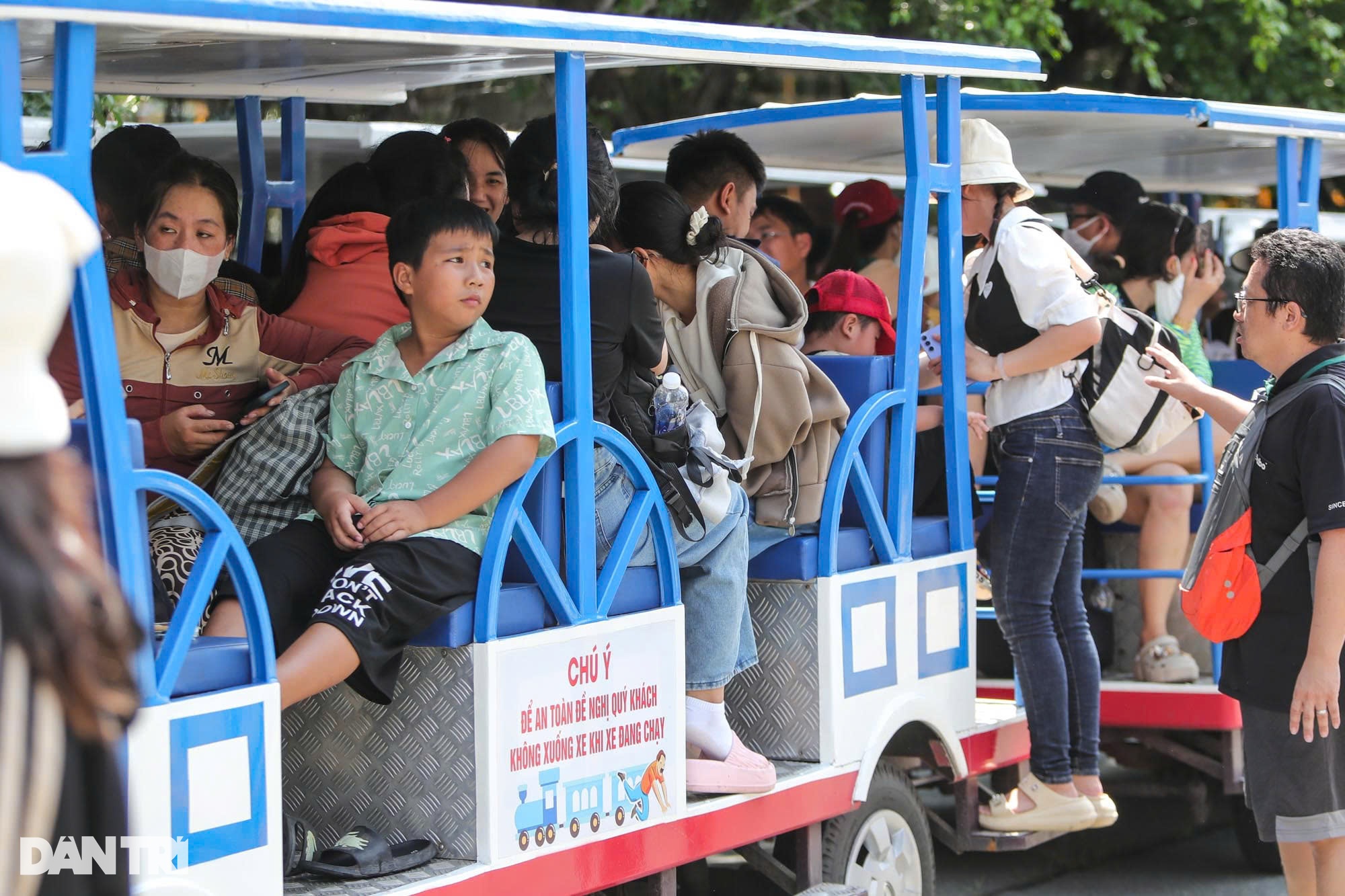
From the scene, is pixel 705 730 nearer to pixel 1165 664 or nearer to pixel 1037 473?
pixel 1037 473

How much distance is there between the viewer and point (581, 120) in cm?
347

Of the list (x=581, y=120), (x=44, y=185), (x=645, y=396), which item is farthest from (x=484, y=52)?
(x=44, y=185)

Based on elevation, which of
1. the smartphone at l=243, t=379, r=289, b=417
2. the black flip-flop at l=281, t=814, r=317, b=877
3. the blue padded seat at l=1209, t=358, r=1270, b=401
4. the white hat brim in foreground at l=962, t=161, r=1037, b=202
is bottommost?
the black flip-flop at l=281, t=814, r=317, b=877

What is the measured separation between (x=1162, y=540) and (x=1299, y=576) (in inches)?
82.1

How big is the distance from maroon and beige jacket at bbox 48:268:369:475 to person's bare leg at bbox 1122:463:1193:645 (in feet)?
10.1

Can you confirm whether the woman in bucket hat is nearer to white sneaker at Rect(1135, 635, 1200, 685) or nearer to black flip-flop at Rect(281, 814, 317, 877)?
white sneaker at Rect(1135, 635, 1200, 685)

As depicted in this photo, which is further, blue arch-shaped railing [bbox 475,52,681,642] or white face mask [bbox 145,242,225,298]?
white face mask [bbox 145,242,225,298]

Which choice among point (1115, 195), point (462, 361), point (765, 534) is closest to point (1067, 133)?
point (1115, 195)

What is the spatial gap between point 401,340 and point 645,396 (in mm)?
594

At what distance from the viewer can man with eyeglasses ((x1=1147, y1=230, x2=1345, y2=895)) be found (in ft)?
12.1

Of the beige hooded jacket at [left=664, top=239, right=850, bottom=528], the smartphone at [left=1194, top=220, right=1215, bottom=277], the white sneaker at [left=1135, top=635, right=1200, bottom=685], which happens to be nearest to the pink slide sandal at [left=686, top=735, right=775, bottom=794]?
the beige hooded jacket at [left=664, top=239, right=850, bottom=528]

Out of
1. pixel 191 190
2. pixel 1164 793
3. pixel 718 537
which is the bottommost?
pixel 1164 793

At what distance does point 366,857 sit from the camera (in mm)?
3193

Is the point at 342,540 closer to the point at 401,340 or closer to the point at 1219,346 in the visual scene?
the point at 401,340
